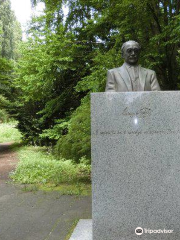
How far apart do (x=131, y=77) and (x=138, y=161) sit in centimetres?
111

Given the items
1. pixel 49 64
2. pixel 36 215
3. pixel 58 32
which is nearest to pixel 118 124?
pixel 36 215

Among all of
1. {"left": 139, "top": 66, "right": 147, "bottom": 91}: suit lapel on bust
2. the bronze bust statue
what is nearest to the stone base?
the bronze bust statue

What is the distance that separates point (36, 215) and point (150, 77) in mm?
3286

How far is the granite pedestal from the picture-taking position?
132 inches

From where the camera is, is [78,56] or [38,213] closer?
[38,213]

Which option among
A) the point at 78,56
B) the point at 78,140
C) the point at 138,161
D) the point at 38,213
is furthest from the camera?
the point at 78,56

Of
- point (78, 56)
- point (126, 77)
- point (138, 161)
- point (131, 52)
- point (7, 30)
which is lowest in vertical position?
point (138, 161)

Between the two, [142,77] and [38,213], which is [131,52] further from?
[38,213]

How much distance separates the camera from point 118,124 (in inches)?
133

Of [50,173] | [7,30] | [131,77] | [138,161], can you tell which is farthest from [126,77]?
[7,30]

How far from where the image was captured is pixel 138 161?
3.38 m

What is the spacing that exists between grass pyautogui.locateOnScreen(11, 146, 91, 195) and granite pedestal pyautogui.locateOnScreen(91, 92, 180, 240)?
3.34 meters

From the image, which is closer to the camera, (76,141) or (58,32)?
(76,141)

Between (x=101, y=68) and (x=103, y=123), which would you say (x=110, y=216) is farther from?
(x=101, y=68)
